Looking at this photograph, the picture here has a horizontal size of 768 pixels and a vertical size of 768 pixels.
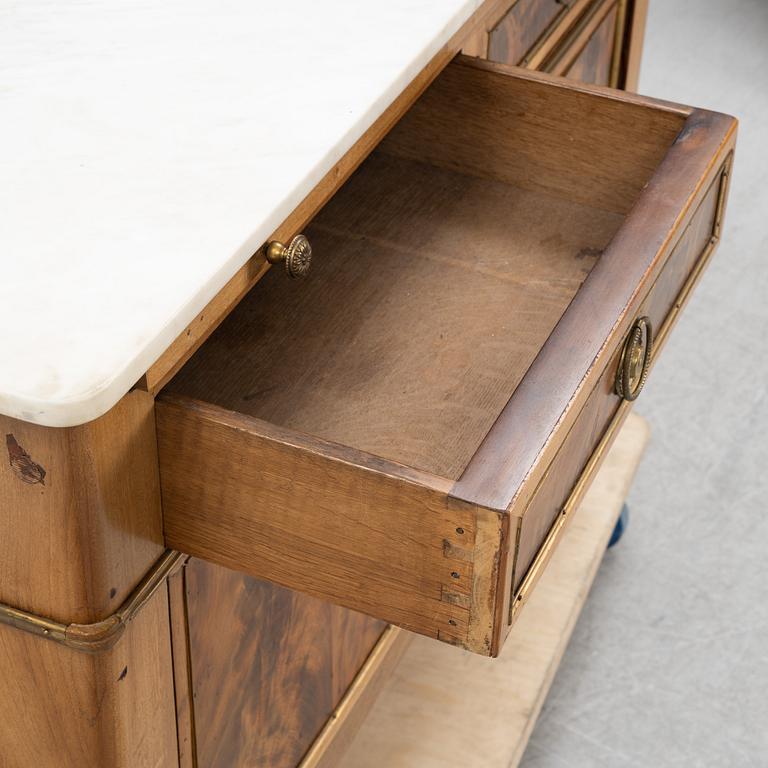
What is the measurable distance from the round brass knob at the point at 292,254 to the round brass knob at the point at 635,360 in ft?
0.67

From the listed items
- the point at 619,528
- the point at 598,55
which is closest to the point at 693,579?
the point at 619,528

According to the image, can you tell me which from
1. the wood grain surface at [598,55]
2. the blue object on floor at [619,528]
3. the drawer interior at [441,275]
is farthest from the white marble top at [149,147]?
the blue object on floor at [619,528]

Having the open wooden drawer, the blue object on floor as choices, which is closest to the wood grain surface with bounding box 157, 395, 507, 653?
the open wooden drawer

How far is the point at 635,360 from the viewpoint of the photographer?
83 cm

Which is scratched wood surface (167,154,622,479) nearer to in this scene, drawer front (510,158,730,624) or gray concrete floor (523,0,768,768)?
drawer front (510,158,730,624)

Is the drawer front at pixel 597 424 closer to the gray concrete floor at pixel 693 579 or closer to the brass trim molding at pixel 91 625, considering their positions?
the brass trim molding at pixel 91 625

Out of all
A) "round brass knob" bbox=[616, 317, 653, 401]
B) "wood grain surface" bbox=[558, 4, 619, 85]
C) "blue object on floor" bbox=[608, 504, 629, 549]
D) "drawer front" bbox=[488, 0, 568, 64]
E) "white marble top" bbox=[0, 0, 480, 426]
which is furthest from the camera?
"blue object on floor" bbox=[608, 504, 629, 549]

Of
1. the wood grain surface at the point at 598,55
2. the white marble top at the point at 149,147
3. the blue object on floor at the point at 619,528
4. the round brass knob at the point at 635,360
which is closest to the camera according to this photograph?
the white marble top at the point at 149,147

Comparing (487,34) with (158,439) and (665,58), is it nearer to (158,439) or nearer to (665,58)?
(158,439)

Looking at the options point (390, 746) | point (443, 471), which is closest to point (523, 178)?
point (443, 471)

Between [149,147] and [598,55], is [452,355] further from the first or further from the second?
[598,55]

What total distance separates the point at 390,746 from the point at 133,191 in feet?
2.42

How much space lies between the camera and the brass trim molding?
72 centimetres

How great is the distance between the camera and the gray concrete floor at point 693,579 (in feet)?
4.65
